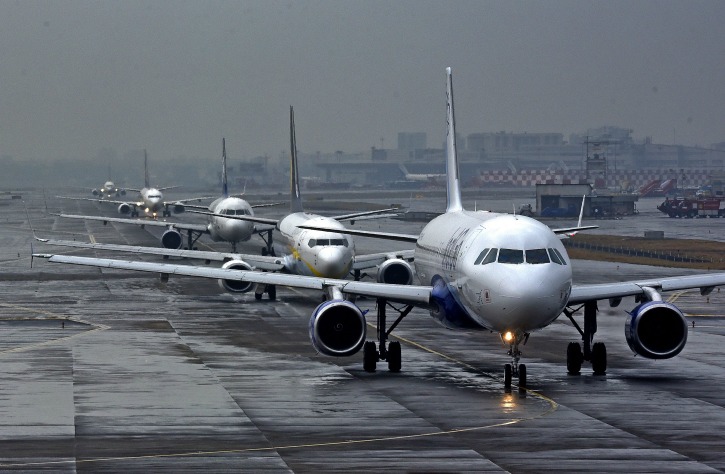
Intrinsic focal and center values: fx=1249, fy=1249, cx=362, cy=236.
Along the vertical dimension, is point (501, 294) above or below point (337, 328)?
above

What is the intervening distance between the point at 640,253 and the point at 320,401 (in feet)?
210

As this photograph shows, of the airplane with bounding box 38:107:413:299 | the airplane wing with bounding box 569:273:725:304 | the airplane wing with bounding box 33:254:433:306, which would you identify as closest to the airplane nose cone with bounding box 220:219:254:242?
the airplane with bounding box 38:107:413:299

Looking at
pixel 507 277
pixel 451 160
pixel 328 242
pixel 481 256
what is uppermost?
pixel 451 160

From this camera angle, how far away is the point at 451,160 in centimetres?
4775

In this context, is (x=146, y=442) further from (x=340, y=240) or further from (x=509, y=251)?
(x=340, y=240)

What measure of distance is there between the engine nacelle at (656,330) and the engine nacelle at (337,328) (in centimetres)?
758

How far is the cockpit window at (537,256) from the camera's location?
3198 centimetres

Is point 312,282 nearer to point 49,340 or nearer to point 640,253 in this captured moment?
point 49,340

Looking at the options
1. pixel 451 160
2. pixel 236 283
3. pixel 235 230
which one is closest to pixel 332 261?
pixel 236 283

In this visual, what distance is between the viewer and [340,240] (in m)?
58.5

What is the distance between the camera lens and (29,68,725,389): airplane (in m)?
31.6

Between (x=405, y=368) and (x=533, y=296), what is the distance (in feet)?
26.1

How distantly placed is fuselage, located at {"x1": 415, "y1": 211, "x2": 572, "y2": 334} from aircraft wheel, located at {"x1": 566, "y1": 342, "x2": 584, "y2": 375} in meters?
3.22

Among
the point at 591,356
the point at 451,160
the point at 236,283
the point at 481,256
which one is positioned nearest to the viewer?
the point at 481,256
